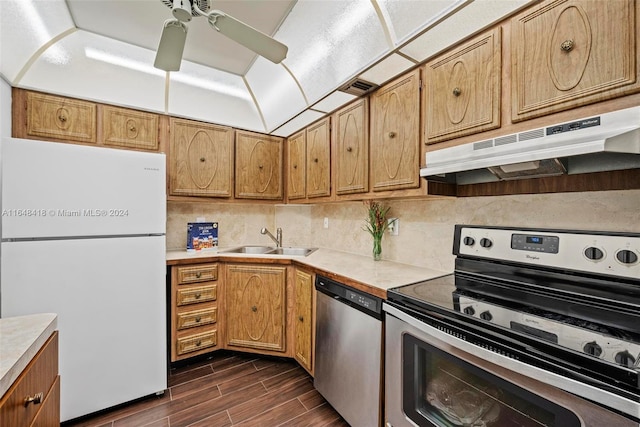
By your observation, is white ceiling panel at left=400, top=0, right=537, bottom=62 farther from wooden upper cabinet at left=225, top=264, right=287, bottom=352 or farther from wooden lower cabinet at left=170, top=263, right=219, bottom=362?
wooden lower cabinet at left=170, top=263, right=219, bottom=362

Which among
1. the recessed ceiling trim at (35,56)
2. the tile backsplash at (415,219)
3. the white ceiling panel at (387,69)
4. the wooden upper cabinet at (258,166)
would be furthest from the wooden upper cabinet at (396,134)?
the recessed ceiling trim at (35,56)

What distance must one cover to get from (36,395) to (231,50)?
95.9 inches

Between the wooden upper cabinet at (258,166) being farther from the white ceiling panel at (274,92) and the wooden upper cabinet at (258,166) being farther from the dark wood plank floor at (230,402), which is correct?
the dark wood plank floor at (230,402)

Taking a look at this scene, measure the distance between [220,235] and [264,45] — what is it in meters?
2.09

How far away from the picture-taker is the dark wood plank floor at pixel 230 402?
1.68m

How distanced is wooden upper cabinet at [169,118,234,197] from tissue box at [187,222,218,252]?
370mm

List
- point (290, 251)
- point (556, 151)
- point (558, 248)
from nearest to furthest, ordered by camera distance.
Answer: point (556, 151), point (558, 248), point (290, 251)

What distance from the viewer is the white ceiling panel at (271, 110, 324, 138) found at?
2.39 metres

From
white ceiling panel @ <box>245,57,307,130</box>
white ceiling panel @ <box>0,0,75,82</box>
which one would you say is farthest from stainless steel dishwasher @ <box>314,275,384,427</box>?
white ceiling panel @ <box>0,0,75,82</box>

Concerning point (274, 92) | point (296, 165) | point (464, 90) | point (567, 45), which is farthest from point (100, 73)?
point (567, 45)

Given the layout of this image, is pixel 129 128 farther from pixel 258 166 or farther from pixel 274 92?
pixel 274 92

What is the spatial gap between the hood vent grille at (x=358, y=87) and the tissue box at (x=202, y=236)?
1869 mm

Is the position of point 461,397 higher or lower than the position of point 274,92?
lower

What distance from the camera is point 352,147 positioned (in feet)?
6.82
